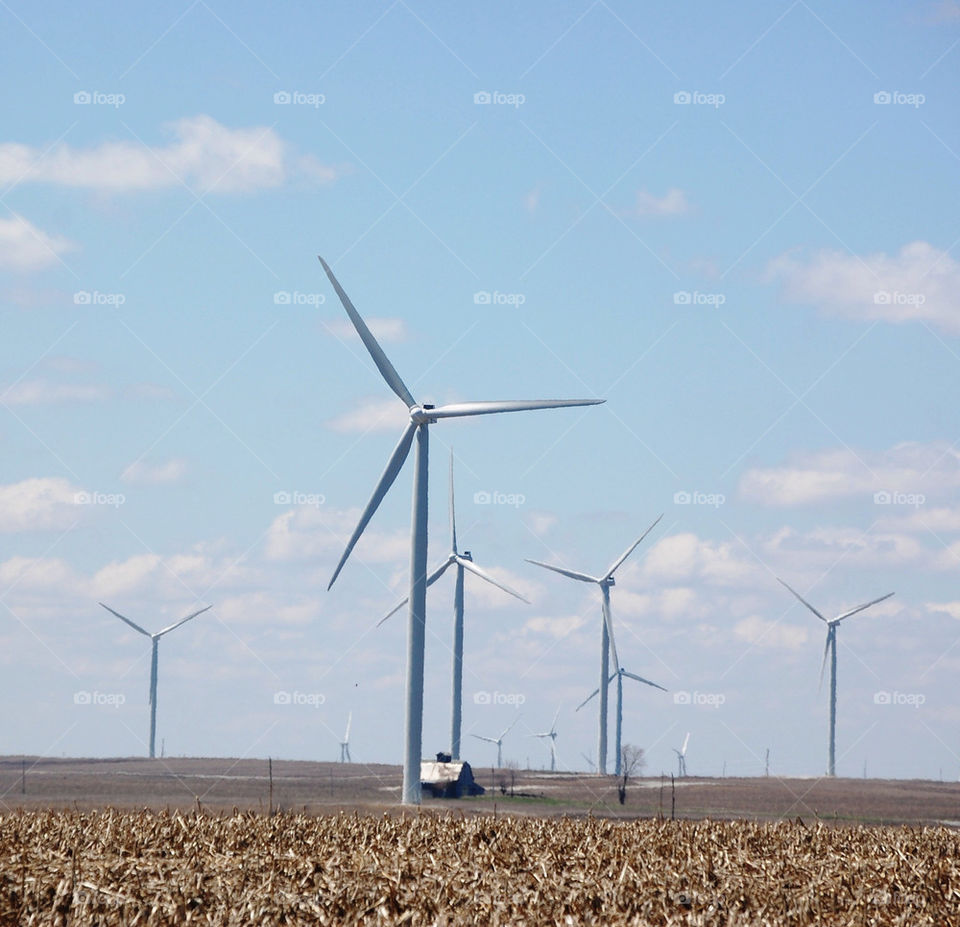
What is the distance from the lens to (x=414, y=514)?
88938 millimetres

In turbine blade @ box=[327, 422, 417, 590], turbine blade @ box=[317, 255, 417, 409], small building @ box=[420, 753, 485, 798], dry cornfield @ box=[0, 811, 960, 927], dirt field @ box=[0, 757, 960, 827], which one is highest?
turbine blade @ box=[317, 255, 417, 409]

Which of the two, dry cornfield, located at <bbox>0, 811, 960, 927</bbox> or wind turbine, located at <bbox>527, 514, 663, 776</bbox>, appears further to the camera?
wind turbine, located at <bbox>527, 514, 663, 776</bbox>

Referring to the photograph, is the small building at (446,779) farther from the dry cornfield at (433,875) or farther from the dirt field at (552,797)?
the dry cornfield at (433,875)

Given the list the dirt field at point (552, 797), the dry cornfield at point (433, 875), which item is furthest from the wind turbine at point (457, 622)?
the dry cornfield at point (433, 875)

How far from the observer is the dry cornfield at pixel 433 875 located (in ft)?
79.9

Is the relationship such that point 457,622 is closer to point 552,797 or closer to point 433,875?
point 552,797

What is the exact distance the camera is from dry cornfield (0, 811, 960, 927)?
24359mm

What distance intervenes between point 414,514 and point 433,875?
204 feet

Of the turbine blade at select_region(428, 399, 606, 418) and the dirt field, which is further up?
the turbine blade at select_region(428, 399, 606, 418)

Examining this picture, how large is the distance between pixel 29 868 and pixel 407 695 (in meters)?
64.8

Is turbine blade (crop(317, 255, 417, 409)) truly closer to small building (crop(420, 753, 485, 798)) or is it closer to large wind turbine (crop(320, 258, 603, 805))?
large wind turbine (crop(320, 258, 603, 805))

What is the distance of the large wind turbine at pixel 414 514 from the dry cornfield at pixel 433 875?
51.7 meters

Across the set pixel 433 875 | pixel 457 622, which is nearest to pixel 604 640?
pixel 457 622

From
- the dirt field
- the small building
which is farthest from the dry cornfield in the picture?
the small building
